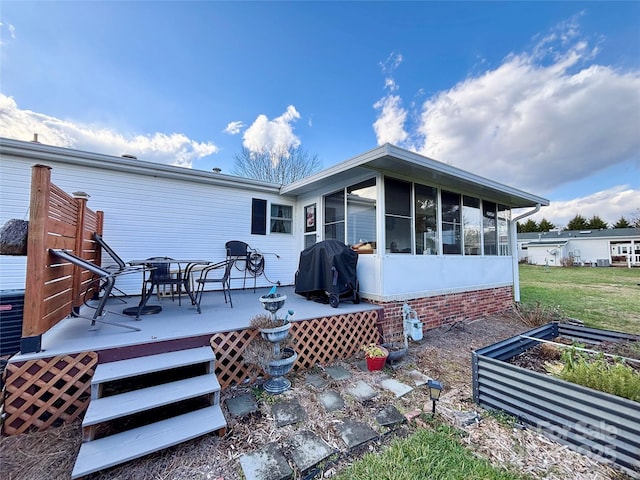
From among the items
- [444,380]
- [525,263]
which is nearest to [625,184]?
[525,263]

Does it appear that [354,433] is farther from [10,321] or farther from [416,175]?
[416,175]

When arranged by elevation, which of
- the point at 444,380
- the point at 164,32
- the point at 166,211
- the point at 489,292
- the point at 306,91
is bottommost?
the point at 444,380

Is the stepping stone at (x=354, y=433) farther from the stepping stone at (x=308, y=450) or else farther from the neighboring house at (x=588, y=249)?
the neighboring house at (x=588, y=249)

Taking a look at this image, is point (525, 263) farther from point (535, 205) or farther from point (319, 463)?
point (319, 463)

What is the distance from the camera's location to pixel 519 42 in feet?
23.7

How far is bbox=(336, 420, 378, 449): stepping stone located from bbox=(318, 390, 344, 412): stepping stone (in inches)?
9.0

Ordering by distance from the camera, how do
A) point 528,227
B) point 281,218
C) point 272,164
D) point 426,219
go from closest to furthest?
point 426,219 < point 281,218 < point 272,164 < point 528,227

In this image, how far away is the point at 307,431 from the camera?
88.7 inches

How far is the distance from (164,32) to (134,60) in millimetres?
1107

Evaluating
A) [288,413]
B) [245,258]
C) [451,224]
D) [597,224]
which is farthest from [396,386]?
[597,224]

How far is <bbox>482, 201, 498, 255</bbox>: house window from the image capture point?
693 centimetres

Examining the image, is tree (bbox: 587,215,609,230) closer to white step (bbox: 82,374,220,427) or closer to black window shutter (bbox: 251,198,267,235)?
black window shutter (bbox: 251,198,267,235)

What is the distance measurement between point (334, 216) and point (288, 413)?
4.19 meters

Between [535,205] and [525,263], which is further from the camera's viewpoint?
[525,263]
